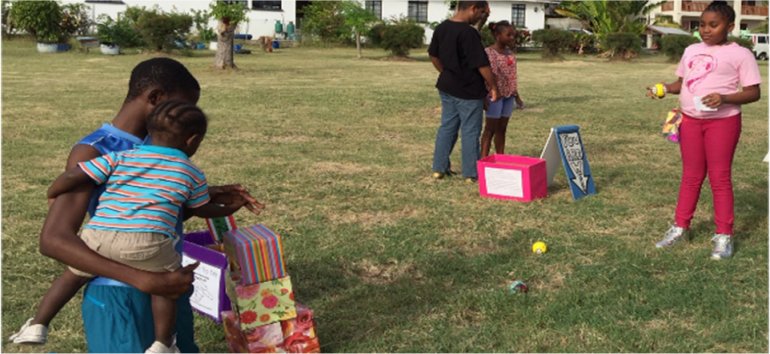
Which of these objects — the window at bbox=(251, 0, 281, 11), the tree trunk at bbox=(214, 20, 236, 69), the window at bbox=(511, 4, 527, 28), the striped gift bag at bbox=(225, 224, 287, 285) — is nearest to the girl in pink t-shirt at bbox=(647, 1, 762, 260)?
the striped gift bag at bbox=(225, 224, 287, 285)

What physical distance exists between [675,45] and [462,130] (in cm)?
3070

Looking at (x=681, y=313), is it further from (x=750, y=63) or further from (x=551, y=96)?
(x=551, y=96)

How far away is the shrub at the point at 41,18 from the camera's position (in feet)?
107

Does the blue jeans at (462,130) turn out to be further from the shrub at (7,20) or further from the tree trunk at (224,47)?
the shrub at (7,20)

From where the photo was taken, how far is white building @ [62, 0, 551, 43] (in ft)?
141

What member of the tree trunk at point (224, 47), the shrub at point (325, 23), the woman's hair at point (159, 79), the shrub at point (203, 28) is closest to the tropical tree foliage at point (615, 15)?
the shrub at point (325, 23)

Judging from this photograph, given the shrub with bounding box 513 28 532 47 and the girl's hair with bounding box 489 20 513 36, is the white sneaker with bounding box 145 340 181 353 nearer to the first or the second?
the girl's hair with bounding box 489 20 513 36

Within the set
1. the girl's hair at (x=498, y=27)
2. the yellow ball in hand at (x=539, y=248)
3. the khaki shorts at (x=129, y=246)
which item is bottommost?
the yellow ball in hand at (x=539, y=248)

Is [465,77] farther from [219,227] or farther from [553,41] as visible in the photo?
[553,41]

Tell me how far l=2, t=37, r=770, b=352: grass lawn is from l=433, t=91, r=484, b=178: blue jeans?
0.19 meters

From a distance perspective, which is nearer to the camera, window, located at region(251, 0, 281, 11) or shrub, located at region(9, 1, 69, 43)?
shrub, located at region(9, 1, 69, 43)

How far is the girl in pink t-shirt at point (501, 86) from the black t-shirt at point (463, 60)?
45 centimetres

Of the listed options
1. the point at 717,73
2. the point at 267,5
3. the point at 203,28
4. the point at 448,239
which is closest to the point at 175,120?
the point at 448,239

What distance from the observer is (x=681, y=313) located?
4012mm
